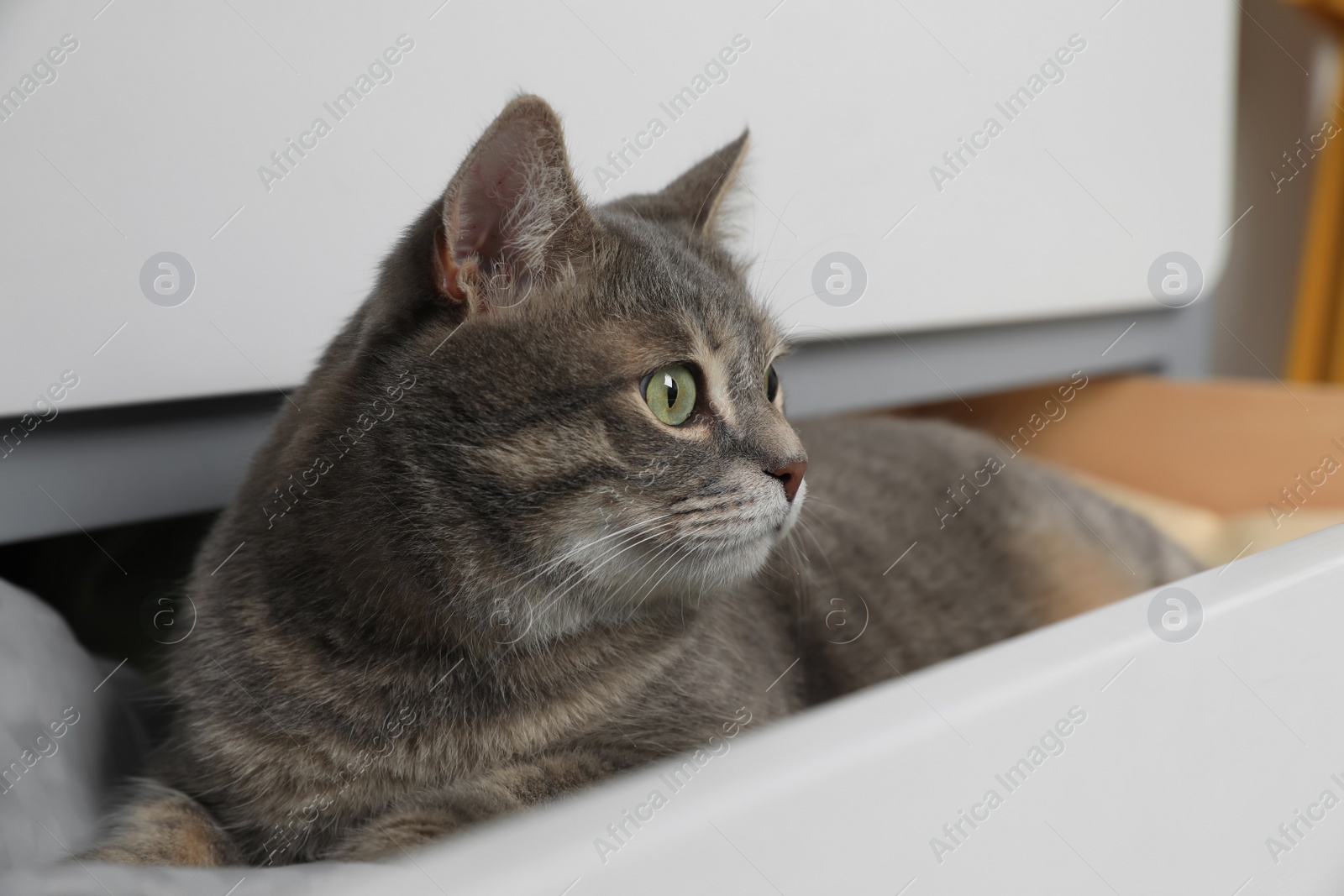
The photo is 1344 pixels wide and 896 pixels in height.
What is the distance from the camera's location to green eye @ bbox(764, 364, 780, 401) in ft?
2.90

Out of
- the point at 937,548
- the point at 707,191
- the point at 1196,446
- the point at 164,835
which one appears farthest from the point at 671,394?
the point at 1196,446

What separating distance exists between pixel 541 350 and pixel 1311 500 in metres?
1.54

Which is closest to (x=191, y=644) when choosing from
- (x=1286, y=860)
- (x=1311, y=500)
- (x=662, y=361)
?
(x=662, y=361)

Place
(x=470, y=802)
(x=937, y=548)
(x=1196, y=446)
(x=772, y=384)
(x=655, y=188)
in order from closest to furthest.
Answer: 1. (x=470, y=802)
2. (x=772, y=384)
3. (x=937, y=548)
4. (x=655, y=188)
5. (x=1196, y=446)

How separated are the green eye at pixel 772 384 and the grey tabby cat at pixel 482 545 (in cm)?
7

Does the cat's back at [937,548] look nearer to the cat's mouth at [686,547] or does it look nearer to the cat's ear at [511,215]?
Result: the cat's mouth at [686,547]

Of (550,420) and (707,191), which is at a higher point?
(707,191)

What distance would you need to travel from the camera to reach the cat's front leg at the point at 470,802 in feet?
2.01

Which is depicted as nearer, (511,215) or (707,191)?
(511,215)

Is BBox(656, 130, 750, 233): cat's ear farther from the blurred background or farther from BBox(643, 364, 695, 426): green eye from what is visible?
BBox(643, 364, 695, 426): green eye

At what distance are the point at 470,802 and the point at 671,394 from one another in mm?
343

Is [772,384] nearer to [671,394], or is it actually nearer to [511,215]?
[671,394]

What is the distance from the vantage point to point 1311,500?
1612mm

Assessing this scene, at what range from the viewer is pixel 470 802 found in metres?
0.64
